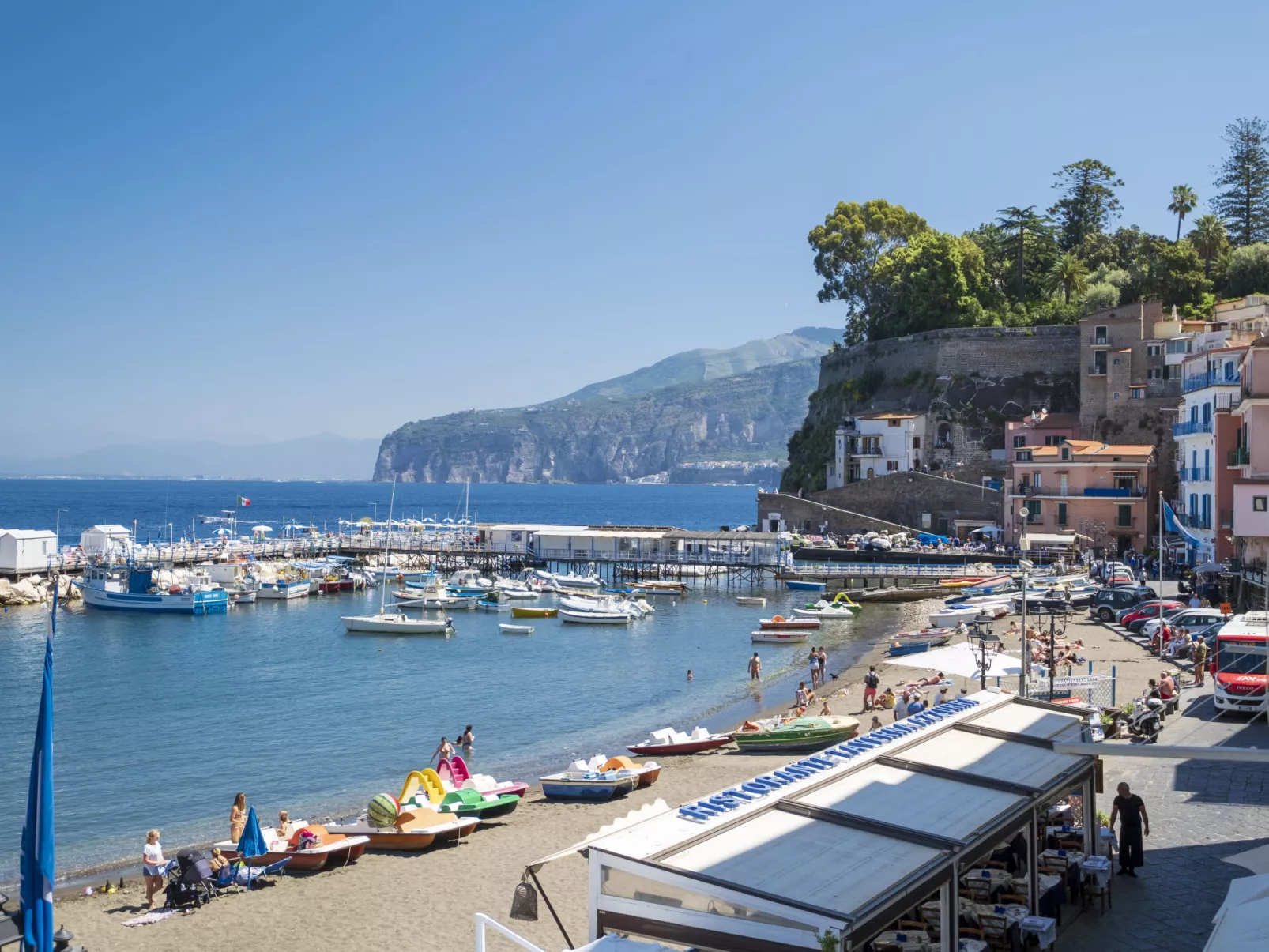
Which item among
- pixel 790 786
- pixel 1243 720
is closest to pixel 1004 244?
pixel 1243 720

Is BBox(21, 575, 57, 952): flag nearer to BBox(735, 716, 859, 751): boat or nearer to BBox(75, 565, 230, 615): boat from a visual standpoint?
BBox(735, 716, 859, 751): boat

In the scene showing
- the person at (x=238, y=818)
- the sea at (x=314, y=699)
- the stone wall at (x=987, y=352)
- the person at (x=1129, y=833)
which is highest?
the stone wall at (x=987, y=352)

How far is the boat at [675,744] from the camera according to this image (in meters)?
25.8

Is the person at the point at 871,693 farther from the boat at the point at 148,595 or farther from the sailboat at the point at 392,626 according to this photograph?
the boat at the point at 148,595

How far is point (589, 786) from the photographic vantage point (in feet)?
73.8

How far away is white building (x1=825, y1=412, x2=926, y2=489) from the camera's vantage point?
74500 mm

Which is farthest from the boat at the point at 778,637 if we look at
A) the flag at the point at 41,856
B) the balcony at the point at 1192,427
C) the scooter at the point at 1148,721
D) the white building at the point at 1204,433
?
the flag at the point at 41,856

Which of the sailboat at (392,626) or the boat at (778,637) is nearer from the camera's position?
the boat at (778,637)

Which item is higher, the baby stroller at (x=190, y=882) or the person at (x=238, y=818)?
the person at (x=238, y=818)

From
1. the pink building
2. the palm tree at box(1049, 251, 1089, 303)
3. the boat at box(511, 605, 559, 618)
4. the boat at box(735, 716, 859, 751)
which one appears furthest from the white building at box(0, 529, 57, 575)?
the palm tree at box(1049, 251, 1089, 303)

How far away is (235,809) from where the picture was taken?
19.3 metres

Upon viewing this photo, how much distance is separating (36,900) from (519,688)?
86.8ft

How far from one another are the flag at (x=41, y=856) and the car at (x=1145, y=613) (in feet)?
110

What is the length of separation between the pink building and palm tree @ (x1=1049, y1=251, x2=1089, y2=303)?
61.7 feet
